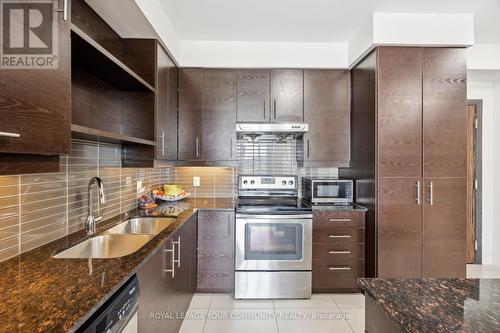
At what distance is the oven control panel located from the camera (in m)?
3.09

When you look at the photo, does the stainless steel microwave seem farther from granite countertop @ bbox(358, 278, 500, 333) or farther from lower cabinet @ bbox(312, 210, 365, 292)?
granite countertop @ bbox(358, 278, 500, 333)

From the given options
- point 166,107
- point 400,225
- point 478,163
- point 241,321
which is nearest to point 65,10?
point 166,107

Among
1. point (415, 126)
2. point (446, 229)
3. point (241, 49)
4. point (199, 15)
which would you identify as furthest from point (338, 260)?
point (199, 15)

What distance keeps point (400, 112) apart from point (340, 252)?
1.38 meters

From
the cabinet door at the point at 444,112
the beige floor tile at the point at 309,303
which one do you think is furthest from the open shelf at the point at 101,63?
the cabinet door at the point at 444,112

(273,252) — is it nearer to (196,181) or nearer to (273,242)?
(273,242)

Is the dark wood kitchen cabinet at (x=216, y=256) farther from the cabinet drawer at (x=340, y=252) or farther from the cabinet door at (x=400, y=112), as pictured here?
the cabinet door at (x=400, y=112)

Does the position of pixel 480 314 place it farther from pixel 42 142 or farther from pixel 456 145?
pixel 456 145

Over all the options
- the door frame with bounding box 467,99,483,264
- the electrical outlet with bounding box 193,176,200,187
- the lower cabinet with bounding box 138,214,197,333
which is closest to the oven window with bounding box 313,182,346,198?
the lower cabinet with bounding box 138,214,197,333

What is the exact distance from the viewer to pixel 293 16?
238 centimetres

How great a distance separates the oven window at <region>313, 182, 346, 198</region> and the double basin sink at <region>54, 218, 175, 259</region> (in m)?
1.47

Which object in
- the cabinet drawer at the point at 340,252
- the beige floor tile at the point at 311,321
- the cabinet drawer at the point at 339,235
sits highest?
the cabinet drawer at the point at 339,235

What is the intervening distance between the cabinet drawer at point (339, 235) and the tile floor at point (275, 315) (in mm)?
528

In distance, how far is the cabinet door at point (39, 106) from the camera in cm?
90
